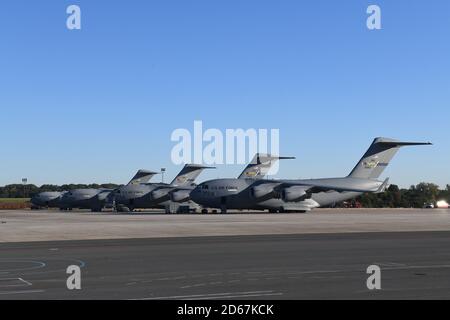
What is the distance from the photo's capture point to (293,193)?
7256 cm

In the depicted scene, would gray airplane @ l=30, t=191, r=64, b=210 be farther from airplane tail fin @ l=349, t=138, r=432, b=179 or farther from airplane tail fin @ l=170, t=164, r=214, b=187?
airplane tail fin @ l=349, t=138, r=432, b=179

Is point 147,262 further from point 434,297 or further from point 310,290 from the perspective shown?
point 434,297

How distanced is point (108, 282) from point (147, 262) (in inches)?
180

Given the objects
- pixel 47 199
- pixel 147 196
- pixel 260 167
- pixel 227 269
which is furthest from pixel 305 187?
pixel 47 199

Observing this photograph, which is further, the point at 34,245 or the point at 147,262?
the point at 34,245

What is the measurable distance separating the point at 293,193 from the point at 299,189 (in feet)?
2.92

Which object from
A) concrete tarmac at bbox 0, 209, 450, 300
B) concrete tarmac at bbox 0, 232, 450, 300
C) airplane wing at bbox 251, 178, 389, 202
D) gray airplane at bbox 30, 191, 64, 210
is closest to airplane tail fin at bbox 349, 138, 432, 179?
airplane wing at bbox 251, 178, 389, 202

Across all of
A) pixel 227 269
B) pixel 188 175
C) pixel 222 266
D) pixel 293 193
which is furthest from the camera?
pixel 188 175

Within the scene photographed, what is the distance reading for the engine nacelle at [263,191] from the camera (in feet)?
243

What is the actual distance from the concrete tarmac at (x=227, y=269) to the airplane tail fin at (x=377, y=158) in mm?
49868

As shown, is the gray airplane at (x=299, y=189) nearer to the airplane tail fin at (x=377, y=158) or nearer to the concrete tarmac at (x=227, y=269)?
the airplane tail fin at (x=377, y=158)

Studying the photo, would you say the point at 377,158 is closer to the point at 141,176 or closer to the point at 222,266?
the point at 141,176
